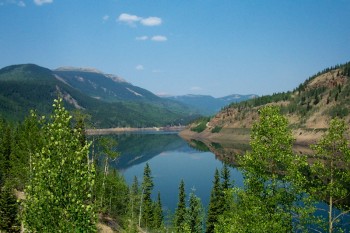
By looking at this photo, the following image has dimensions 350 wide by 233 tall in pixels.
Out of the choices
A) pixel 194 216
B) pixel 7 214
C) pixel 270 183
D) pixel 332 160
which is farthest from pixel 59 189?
pixel 194 216

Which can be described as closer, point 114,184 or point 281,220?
point 281,220

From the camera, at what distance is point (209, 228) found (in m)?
71.6

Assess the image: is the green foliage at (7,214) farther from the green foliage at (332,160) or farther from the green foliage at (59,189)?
the green foliage at (332,160)

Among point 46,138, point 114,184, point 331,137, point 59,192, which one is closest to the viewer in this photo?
point 59,192

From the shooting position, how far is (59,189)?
16.7 m

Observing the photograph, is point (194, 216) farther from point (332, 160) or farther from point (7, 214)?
point (332, 160)

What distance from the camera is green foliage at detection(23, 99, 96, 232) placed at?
16594mm

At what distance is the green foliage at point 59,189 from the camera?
16.6m

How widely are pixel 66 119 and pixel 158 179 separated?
5911 inches

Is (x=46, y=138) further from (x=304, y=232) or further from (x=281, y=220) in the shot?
(x=304, y=232)

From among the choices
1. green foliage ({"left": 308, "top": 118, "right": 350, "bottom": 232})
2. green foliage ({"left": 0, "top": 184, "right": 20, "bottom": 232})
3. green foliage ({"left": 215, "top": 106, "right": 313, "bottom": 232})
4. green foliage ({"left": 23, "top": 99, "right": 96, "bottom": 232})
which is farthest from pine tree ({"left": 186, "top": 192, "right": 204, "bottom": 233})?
green foliage ({"left": 23, "top": 99, "right": 96, "bottom": 232})

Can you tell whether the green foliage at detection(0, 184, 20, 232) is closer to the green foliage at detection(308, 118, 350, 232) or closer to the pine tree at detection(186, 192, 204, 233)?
the pine tree at detection(186, 192, 204, 233)

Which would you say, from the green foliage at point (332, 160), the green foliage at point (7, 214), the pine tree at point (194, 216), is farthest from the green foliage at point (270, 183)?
the pine tree at point (194, 216)

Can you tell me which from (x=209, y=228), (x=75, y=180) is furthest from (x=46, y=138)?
(x=209, y=228)
